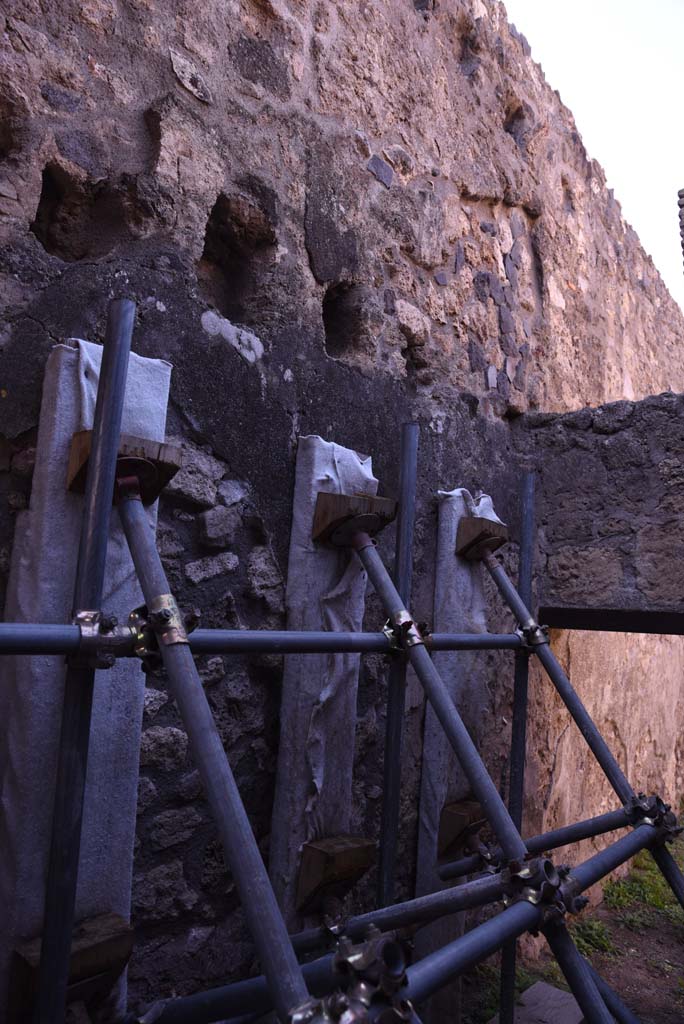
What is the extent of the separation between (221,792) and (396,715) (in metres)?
0.95

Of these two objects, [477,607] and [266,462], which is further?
[477,607]

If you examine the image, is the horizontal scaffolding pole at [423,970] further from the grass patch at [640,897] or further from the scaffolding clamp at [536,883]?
the grass patch at [640,897]

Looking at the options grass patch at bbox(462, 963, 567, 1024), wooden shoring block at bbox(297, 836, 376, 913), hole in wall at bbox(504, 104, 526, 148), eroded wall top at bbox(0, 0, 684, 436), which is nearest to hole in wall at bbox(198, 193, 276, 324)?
eroded wall top at bbox(0, 0, 684, 436)

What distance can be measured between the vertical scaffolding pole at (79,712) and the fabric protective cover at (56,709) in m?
0.18

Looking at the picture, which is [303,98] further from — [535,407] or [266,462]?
[535,407]

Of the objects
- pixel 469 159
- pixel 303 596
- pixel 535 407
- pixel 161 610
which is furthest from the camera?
pixel 535 407

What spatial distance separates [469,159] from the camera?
3391 mm

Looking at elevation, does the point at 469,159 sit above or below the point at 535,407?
above

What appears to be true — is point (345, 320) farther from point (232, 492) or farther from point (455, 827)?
point (455, 827)

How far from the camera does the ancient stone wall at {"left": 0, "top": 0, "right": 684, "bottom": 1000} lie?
1.84 meters

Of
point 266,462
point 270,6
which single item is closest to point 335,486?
point 266,462

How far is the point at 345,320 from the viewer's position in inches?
106

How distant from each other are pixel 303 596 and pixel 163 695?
1.61 feet

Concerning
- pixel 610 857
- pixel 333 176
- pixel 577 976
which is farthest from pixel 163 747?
pixel 333 176
